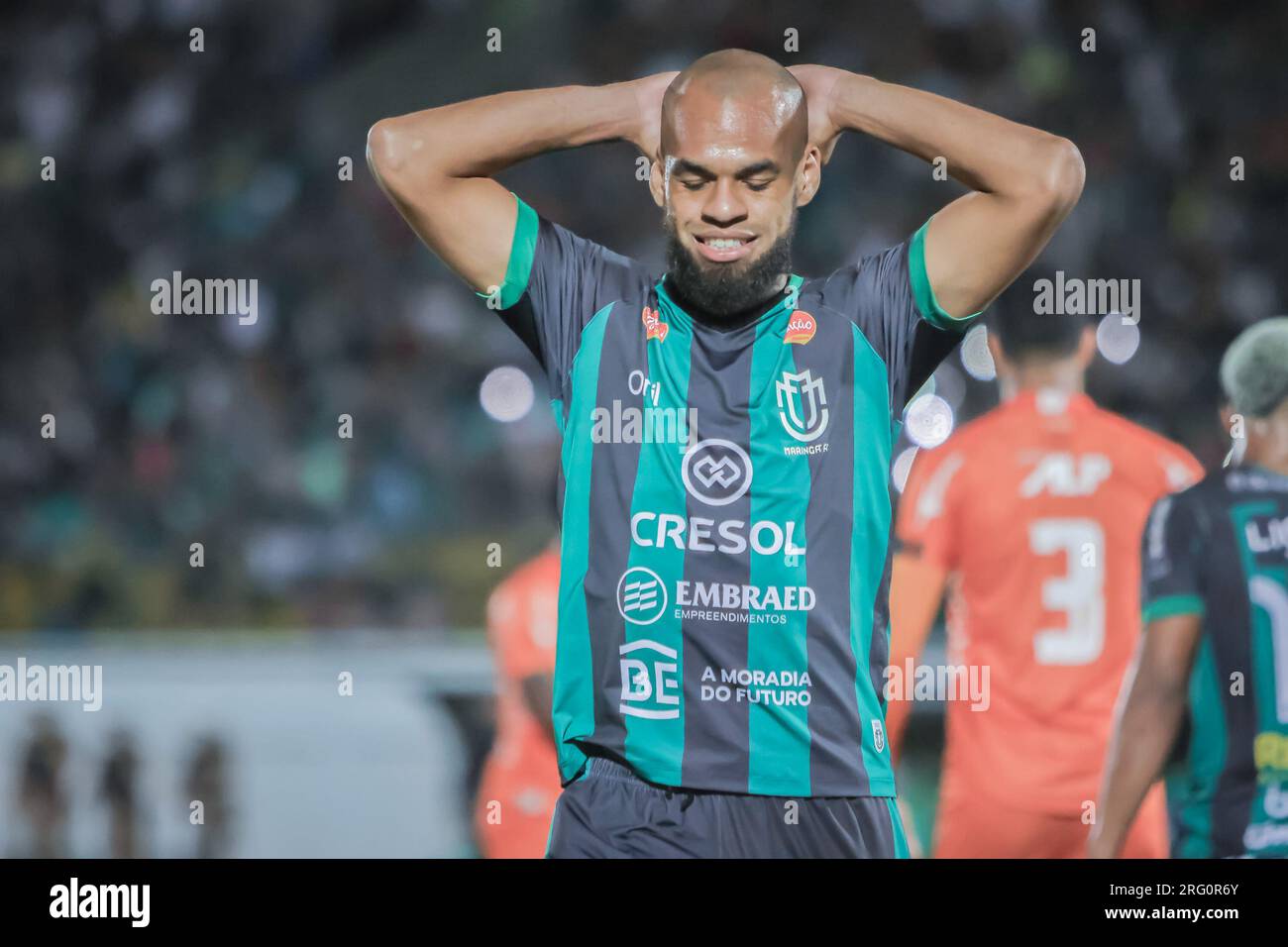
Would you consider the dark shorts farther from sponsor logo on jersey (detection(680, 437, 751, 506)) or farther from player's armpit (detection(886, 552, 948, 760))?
player's armpit (detection(886, 552, 948, 760))

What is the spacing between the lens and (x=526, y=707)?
3945 mm

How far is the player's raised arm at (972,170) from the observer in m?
2.24

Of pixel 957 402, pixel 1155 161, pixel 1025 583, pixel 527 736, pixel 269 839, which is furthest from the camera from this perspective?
pixel 1155 161

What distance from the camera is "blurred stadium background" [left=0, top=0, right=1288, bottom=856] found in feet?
18.7

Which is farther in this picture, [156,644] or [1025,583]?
[156,644]

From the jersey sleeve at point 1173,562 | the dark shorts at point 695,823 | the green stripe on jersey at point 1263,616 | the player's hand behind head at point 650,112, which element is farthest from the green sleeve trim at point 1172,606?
the player's hand behind head at point 650,112

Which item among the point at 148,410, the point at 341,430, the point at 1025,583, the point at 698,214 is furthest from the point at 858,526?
the point at 148,410

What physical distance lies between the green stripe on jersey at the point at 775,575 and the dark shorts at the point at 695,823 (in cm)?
4

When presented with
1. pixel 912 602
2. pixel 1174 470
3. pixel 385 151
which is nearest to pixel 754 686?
pixel 385 151

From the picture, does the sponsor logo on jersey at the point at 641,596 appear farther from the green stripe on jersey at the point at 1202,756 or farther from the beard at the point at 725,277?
the green stripe on jersey at the point at 1202,756

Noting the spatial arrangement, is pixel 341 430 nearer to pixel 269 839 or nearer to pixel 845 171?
pixel 269 839

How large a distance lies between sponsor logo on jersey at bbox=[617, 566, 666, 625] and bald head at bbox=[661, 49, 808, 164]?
691 mm

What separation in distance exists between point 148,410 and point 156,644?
1481 millimetres

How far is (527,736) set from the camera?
13.6ft
